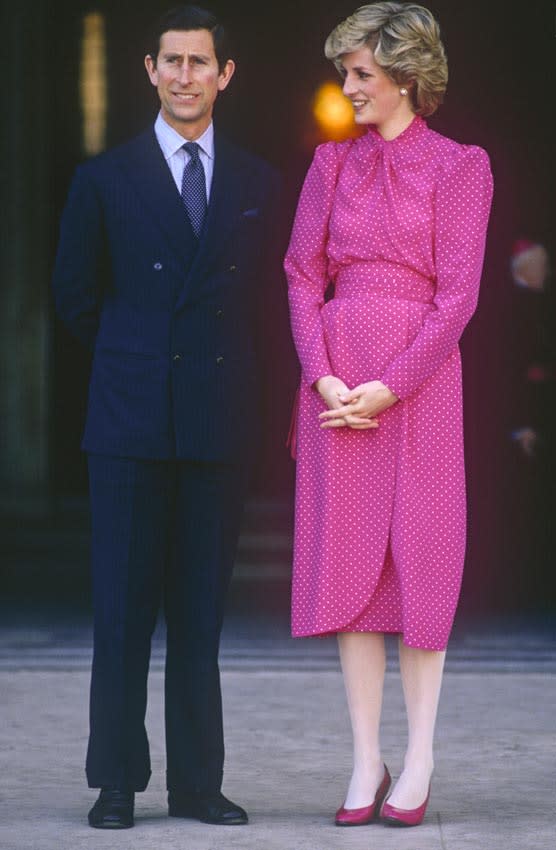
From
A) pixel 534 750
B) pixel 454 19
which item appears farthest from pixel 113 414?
pixel 454 19

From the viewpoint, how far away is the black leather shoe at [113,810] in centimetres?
428

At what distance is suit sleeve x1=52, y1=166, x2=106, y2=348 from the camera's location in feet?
14.1

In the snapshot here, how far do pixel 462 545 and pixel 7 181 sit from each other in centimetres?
664

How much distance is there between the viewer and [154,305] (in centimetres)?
432

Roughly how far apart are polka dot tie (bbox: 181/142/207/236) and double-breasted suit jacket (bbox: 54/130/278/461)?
0.03 meters

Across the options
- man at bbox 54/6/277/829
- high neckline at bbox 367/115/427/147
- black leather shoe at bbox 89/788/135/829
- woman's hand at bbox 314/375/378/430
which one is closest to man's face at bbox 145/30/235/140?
man at bbox 54/6/277/829

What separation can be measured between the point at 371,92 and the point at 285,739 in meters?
1.94

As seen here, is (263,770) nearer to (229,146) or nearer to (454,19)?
(229,146)

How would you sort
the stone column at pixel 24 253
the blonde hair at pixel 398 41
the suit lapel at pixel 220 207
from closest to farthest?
the blonde hair at pixel 398 41 < the suit lapel at pixel 220 207 < the stone column at pixel 24 253

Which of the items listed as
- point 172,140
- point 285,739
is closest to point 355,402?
point 172,140

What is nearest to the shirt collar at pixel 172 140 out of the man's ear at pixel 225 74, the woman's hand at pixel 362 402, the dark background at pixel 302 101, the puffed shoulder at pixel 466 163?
the man's ear at pixel 225 74

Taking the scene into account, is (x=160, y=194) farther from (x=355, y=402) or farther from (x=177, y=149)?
(x=355, y=402)

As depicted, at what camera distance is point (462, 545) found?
4371 millimetres

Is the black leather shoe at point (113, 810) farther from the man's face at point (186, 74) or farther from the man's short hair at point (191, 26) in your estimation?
the man's short hair at point (191, 26)
